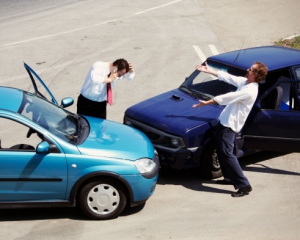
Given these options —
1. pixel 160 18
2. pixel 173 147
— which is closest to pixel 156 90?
pixel 173 147

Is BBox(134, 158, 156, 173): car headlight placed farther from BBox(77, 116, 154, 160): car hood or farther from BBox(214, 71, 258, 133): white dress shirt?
BBox(214, 71, 258, 133): white dress shirt

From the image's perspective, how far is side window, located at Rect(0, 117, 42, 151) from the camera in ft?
23.4

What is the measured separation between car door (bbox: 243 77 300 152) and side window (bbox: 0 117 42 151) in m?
3.11

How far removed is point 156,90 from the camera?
12688 millimetres

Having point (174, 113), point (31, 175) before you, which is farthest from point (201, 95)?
point (31, 175)

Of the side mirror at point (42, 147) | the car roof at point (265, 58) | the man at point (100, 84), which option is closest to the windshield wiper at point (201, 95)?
the car roof at point (265, 58)

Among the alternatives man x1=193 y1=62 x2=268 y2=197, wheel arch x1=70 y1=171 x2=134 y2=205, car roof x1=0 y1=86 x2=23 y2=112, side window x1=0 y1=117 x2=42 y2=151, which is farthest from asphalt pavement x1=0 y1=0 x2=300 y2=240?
car roof x1=0 y1=86 x2=23 y2=112

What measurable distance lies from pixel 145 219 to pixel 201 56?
8.31 meters

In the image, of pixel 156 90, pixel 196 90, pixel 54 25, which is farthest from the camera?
pixel 54 25

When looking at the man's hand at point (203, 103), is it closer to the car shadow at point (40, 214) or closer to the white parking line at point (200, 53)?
the car shadow at point (40, 214)

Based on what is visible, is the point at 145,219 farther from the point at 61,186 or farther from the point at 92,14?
the point at 92,14

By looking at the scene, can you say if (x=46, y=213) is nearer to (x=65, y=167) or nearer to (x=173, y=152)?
(x=65, y=167)

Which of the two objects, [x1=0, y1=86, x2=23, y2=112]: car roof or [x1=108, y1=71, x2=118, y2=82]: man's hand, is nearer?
[x1=0, y1=86, x2=23, y2=112]: car roof

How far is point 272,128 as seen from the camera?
869 centimetres
